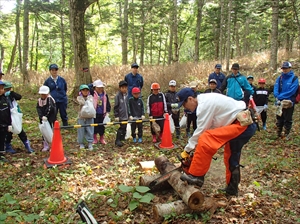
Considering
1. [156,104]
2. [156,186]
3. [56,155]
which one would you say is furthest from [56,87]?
[156,186]

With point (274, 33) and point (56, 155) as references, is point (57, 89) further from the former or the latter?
point (274, 33)

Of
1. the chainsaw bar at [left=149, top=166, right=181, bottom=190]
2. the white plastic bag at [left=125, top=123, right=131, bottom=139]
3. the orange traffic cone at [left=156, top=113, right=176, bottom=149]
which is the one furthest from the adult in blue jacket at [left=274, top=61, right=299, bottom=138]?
the chainsaw bar at [left=149, top=166, right=181, bottom=190]

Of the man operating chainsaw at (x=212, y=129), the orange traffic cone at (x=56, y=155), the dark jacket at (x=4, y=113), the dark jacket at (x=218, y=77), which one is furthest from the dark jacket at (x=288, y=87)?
the dark jacket at (x=4, y=113)

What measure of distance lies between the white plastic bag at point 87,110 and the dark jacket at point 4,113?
167 cm

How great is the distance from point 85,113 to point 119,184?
2.26m

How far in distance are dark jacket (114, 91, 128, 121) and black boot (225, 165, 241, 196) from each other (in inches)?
146

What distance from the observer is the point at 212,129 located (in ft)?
11.8

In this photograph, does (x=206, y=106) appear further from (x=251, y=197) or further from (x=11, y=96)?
(x=11, y=96)

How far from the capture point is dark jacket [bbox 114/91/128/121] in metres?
6.86

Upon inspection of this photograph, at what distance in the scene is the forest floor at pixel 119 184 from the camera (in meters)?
3.60

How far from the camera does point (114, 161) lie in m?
5.77

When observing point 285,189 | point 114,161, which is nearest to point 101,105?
point 114,161

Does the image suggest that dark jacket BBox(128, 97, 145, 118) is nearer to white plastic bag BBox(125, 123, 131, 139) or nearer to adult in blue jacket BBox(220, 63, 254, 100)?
white plastic bag BBox(125, 123, 131, 139)

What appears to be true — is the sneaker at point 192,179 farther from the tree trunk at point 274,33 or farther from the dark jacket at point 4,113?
the tree trunk at point 274,33
